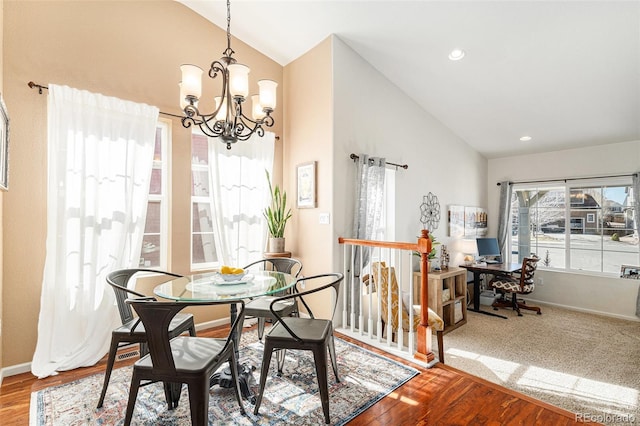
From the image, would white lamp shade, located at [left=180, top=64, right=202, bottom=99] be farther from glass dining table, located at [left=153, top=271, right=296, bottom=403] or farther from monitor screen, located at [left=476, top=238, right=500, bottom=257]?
monitor screen, located at [left=476, top=238, right=500, bottom=257]

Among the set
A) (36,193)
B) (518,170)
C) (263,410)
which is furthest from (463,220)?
(36,193)

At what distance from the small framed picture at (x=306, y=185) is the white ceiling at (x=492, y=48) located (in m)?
1.43

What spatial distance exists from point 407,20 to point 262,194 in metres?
2.38

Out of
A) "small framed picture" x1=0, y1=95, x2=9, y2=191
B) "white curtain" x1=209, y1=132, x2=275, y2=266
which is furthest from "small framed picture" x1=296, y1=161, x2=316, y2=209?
"small framed picture" x1=0, y1=95, x2=9, y2=191

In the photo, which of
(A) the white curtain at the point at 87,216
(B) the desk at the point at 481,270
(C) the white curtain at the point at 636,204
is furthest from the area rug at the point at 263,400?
(C) the white curtain at the point at 636,204

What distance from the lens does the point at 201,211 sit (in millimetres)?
3521

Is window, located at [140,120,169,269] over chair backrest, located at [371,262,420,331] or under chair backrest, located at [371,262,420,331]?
over

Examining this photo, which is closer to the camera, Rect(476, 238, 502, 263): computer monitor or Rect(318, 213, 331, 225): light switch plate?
Rect(318, 213, 331, 225): light switch plate

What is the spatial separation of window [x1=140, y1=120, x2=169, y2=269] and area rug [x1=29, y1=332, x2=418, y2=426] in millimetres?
1084

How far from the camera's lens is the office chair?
4828mm

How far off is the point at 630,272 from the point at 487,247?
1.90m

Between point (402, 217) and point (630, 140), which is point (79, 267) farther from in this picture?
point (630, 140)

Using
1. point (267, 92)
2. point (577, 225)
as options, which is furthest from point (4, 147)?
point (577, 225)

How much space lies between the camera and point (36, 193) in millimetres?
2557
